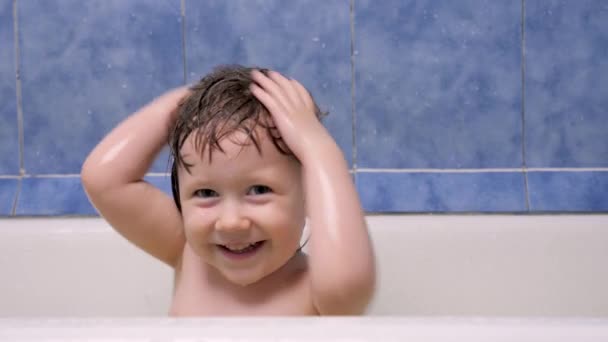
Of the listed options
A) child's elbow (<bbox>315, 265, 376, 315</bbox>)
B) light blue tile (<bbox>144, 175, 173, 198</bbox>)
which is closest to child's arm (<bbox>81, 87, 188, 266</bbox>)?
child's elbow (<bbox>315, 265, 376, 315</bbox>)

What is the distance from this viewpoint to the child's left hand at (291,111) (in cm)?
79

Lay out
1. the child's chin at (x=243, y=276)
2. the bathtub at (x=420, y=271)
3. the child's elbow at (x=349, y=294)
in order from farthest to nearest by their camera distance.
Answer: the bathtub at (x=420, y=271), the child's chin at (x=243, y=276), the child's elbow at (x=349, y=294)

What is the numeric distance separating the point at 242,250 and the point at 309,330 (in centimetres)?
34

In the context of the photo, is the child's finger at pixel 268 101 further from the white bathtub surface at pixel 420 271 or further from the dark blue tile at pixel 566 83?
the dark blue tile at pixel 566 83

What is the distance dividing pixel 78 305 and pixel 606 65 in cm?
119

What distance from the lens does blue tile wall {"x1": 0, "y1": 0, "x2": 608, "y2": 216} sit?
4.79 ft

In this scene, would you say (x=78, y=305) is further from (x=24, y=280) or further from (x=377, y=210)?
(x=377, y=210)

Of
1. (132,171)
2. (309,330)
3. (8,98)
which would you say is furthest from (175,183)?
(8,98)

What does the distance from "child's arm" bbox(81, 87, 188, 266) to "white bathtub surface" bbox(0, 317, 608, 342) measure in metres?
0.38

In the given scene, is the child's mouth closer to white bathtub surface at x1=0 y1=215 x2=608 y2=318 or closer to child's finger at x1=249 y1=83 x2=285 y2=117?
child's finger at x1=249 y1=83 x2=285 y2=117

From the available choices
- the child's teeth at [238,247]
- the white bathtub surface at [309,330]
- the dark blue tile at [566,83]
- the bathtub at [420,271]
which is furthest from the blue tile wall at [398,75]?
the white bathtub surface at [309,330]

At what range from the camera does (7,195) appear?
1518 millimetres

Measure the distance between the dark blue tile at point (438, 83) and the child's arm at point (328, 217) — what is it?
0.68 meters

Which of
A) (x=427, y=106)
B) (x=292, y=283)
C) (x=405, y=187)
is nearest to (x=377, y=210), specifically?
(x=405, y=187)
